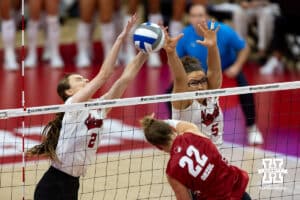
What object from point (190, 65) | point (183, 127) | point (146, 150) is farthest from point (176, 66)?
point (146, 150)

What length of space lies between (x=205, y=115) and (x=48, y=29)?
6.99m

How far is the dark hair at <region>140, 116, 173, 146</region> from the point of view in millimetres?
6625

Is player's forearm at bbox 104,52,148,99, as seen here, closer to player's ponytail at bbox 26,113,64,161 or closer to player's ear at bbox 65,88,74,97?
player's ear at bbox 65,88,74,97

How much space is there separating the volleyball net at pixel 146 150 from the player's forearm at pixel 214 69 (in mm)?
238

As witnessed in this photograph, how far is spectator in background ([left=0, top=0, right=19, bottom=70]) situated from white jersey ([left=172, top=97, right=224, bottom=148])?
672cm

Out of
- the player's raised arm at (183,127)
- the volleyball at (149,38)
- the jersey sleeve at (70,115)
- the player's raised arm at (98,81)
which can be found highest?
the volleyball at (149,38)

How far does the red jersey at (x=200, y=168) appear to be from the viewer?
6590 millimetres

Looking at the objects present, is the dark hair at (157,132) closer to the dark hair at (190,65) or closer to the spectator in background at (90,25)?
the dark hair at (190,65)

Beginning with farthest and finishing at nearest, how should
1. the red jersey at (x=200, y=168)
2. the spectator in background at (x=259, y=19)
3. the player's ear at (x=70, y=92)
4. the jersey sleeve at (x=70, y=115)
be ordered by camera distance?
the spectator in background at (x=259, y=19) → the player's ear at (x=70, y=92) → the jersey sleeve at (x=70, y=115) → the red jersey at (x=200, y=168)

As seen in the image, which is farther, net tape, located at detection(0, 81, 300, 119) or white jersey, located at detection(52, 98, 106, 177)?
white jersey, located at detection(52, 98, 106, 177)

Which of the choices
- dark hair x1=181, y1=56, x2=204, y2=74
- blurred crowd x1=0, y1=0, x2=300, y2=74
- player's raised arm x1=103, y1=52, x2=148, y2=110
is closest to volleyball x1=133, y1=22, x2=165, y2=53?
player's raised arm x1=103, y1=52, x2=148, y2=110

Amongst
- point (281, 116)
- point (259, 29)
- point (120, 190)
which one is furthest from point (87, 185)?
point (259, 29)

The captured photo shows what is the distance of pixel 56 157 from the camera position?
7.46 metres

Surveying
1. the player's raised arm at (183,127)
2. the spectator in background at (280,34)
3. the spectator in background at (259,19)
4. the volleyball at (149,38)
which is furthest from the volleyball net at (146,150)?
the spectator in background at (259,19)
